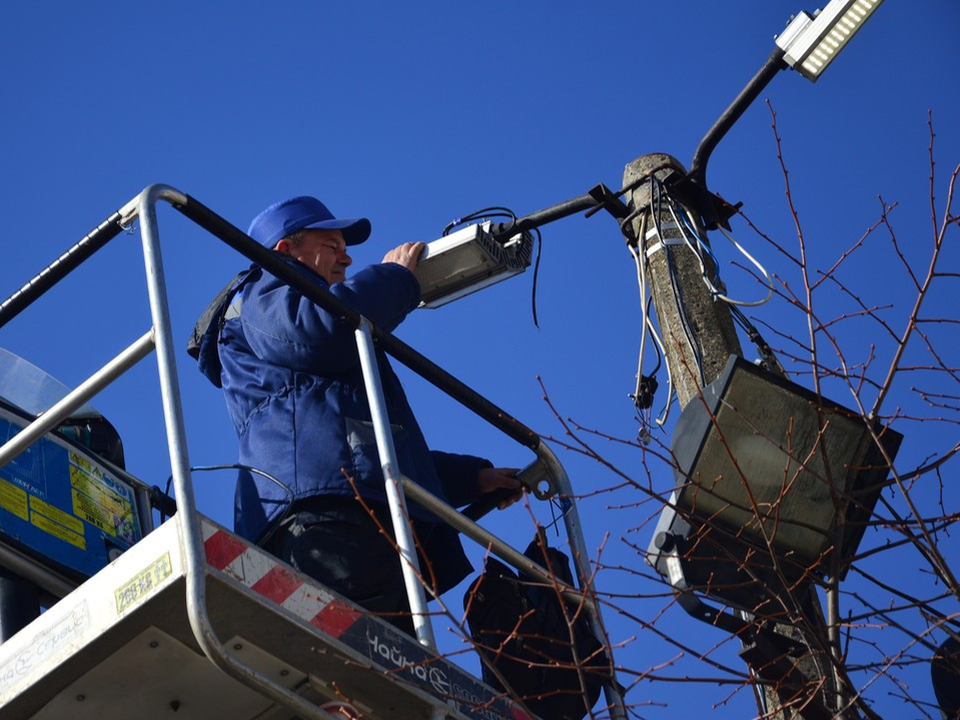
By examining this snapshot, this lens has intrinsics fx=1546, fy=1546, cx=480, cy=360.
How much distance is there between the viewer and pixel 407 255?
6.11m

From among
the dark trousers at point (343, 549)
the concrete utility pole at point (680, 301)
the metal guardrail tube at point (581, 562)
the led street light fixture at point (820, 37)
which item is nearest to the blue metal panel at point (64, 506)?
the dark trousers at point (343, 549)

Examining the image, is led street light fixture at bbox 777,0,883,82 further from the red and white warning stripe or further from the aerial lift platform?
the red and white warning stripe

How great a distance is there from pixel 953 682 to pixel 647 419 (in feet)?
6.61

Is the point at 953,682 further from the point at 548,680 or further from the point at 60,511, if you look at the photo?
the point at 60,511

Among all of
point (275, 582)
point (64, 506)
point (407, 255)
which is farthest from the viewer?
point (407, 255)

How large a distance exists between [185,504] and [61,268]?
1.21 meters

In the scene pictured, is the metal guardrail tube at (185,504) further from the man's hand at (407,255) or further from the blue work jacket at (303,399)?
the man's hand at (407,255)

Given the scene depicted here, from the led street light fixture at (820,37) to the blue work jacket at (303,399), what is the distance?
2.34 m

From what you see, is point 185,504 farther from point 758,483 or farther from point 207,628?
point 758,483

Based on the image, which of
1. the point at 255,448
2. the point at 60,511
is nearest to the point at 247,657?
the point at 255,448

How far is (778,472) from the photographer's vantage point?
4.55 metres

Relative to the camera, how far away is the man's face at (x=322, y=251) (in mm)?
5695

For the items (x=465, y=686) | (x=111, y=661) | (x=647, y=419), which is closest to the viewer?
(x=111, y=661)

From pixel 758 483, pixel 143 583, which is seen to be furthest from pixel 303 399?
pixel 758 483
